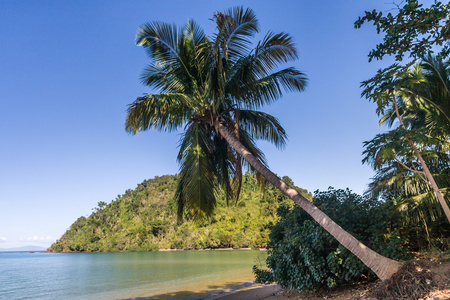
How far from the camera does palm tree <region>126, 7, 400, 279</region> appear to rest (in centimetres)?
734

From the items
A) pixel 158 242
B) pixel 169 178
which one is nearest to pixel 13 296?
pixel 158 242

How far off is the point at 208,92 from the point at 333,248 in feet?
15.5

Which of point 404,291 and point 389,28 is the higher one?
point 389,28

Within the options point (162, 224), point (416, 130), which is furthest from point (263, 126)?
point (162, 224)

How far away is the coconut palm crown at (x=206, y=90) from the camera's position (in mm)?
7398

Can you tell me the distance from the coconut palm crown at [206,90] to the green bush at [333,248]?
247cm

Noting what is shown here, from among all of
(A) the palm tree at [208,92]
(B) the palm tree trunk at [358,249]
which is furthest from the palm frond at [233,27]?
(B) the palm tree trunk at [358,249]

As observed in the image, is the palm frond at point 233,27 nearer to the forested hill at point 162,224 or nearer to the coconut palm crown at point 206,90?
the coconut palm crown at point 206,90

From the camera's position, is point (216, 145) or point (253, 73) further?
point (216, 145)

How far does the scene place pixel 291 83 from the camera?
8406 mm

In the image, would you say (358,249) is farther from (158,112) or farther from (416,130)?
(158,112)

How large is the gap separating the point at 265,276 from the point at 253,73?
5.51m

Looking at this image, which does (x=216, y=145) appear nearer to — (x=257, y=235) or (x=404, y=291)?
(x=404, y=291)

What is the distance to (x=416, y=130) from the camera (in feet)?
18.1
